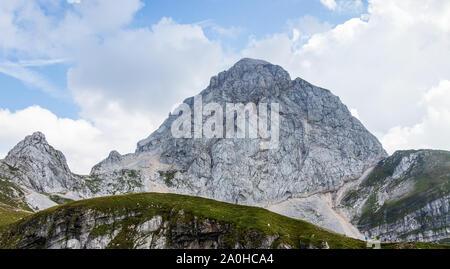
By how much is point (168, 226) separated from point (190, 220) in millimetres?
9291

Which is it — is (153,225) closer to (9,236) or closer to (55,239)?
(55,239)

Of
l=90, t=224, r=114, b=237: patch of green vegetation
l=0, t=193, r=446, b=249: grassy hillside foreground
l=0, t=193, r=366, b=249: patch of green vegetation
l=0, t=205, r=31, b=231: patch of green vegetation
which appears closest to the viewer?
l=0, t=193, r=446, b=249: grassy hillside foreground

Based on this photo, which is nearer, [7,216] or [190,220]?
[190,220]

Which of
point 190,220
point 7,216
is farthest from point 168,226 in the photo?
point 7,216

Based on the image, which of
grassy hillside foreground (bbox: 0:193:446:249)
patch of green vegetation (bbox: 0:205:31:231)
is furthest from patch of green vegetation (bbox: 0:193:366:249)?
patch of green vegetation (bbox: 0:205:31:231)

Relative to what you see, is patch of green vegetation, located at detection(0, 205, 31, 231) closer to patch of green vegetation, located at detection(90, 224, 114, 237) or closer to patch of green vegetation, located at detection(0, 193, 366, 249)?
patch of green vegetation, located at detection(0, 193, 366, 249)

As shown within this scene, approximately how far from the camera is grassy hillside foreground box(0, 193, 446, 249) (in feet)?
404

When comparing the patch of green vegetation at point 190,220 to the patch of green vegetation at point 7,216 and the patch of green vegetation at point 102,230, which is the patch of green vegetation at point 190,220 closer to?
the patch of green vegetation at point 102,230

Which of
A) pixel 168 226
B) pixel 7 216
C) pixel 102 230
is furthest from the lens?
pixel 7 216

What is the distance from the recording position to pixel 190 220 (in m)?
136

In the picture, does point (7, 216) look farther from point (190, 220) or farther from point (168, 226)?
point (190, 220)
